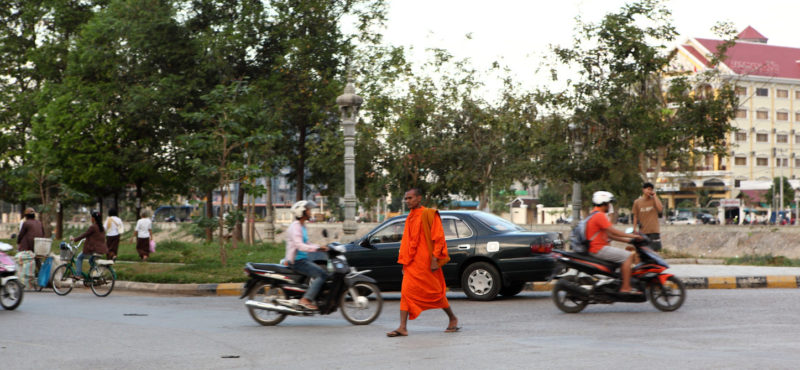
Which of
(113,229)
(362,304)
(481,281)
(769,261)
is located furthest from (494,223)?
(113,229)

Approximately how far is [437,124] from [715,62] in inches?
428

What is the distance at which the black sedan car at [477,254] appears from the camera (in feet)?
44.6

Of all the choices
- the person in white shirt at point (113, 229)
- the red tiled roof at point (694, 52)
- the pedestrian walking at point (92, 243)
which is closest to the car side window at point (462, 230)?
the pedestrian walking at point (92, 243)

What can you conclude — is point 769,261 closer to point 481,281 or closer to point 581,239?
point 481,281

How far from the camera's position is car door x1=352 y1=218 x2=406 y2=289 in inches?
558

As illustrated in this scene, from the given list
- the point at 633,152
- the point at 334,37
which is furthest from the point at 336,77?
the point at 633,152

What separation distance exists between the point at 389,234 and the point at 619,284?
3873mm

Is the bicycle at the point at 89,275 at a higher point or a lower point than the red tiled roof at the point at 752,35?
lower

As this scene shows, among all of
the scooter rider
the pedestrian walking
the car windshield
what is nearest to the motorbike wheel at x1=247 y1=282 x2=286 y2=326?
the scooter rider

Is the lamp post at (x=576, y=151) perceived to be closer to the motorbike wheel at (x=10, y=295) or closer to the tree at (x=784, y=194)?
the motorbike wheel at (x=10, y=295)

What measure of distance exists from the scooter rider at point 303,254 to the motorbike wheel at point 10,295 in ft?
16.4

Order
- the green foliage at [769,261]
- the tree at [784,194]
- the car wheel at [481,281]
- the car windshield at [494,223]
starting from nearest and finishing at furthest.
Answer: the car wheel at [481,281] → the car windshield at [494,223] → the green foliage at [769,261] → the tree at [784,194]

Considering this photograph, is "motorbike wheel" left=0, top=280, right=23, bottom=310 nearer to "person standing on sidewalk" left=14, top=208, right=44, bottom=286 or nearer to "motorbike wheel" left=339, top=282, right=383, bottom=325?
"person standing on sidewalk" left=14, top=208, right=44, bottom=286

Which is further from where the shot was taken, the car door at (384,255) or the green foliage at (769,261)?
the green foliage at (769,261)
